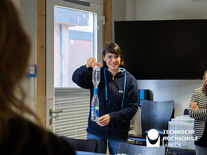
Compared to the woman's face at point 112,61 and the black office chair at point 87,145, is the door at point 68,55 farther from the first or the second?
the black office chair at point 87,145

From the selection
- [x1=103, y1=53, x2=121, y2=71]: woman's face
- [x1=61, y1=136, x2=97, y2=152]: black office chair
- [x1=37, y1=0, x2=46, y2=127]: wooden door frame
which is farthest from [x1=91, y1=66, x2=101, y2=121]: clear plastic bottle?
[x1=37, y1=0, x2=46, y2=127]: wooden door frame

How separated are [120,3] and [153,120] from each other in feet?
5.93

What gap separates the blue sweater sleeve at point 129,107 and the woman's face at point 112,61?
0.64 feet

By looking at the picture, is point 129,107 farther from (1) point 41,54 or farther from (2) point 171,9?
(2) point 171,9

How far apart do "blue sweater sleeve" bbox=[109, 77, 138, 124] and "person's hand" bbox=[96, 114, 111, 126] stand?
0.19ft

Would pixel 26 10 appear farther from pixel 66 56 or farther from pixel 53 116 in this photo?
pixel 53 116

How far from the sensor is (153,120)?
4.49 meters

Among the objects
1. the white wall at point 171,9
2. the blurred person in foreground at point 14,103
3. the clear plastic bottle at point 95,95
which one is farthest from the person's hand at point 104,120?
the white wall at point 171,9

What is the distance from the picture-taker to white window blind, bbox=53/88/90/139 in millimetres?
3713

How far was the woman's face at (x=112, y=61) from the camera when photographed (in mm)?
2813

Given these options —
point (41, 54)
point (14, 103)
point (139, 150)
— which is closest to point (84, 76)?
point (139, 150)

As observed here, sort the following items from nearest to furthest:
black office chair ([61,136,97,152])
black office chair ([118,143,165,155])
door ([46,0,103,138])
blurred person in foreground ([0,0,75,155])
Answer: blurred person in foreground ([0,0,75,155]) → black office chair ([118,143,165,155]) → black office chair ([61,136,97,152]) → door ([46,0,103,138])

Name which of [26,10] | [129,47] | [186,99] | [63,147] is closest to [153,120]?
[186,99]

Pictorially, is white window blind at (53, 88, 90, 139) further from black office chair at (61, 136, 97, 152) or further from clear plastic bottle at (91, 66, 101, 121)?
black office chair at (61, 136, 97, 152)
